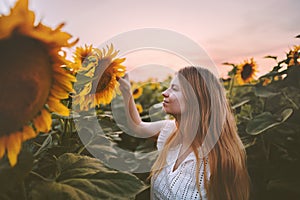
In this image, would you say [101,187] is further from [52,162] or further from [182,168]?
[182,168]

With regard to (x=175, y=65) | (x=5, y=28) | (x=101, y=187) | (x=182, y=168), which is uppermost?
(x=5, y=28)

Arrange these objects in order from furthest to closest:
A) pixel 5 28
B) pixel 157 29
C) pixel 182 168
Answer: pixel 182 168, pixel 157 29, pixel 5 28

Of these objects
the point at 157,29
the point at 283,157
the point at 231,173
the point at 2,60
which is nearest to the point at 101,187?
the point at 2,60

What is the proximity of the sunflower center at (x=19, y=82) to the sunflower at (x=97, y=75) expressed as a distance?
9.6 inches

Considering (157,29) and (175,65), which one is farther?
(175,65)

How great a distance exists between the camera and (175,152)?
143 cm

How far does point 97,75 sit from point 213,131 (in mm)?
520

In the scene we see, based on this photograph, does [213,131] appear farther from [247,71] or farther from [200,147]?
[247,71]

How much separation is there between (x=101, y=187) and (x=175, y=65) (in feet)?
2.38

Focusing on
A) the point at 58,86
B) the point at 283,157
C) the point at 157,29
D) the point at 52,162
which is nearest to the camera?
the point at 58,86

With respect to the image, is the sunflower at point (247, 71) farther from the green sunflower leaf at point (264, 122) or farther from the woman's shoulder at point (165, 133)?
the woman's shoulder at point (165, 133)

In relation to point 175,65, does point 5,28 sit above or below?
above

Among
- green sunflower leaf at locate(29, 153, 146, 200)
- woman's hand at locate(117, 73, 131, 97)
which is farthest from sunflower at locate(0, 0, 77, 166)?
woman's hand at locate(117, 73, 131, 97)

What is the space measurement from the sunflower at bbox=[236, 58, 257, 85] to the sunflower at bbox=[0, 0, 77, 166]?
1.97m
